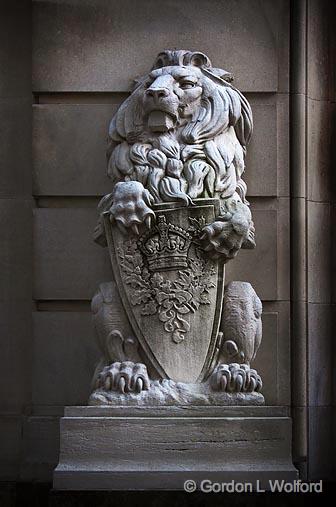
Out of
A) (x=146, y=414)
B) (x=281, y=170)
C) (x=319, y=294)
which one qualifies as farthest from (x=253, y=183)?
(x=146, y=414)

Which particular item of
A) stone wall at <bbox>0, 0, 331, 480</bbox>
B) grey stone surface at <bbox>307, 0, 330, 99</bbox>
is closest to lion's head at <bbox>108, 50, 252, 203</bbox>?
stone wall at <bbox>0, 0, 331, 480</bbox>

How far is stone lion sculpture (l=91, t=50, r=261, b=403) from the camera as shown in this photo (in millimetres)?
11305

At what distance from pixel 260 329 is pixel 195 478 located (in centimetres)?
145

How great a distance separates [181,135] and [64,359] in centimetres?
232

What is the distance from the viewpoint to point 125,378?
11242 mm

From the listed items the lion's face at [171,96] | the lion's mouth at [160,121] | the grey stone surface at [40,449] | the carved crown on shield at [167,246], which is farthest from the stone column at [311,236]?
the grey stone surface at [40,449]

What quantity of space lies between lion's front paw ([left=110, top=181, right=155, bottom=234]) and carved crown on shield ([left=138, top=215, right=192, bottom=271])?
0.35 ft

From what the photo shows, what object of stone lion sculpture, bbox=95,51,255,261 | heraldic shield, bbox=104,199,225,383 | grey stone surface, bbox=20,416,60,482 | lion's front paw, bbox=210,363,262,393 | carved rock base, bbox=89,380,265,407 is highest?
stone lion sculpture, bbox=95,51,255,261

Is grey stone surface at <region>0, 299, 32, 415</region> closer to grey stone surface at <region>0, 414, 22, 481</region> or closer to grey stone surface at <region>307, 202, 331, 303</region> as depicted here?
grey stone surface at <region>0, 414, 22, 481</region>

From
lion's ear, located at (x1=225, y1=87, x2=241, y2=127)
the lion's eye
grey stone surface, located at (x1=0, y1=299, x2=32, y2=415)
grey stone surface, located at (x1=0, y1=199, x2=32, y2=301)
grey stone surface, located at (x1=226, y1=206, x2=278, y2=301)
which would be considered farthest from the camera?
grey stone surface, located at (x1=0, y1=199, x2=32, y2=301)

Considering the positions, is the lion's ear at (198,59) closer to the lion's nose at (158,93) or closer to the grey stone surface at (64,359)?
the lion's nose at (158,93)

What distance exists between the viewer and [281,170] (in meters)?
13.0

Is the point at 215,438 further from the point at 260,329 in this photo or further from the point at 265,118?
the point at 265,118

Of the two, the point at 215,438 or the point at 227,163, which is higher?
the point at 227,163
